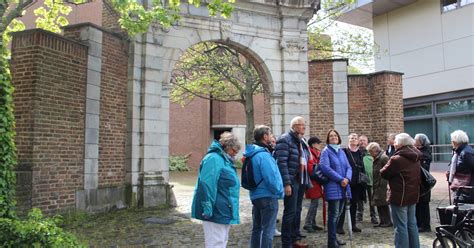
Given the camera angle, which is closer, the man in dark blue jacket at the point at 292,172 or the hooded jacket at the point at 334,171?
the man in dark blue jacket at the point at 292,172

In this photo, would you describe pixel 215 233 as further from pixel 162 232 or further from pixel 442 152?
pixel 442 152

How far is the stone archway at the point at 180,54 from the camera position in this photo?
1020 centimetres

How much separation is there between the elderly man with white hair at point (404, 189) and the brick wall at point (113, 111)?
5.94 meters

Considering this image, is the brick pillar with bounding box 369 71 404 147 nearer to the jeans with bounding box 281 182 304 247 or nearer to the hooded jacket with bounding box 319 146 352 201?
the hooded jacket with bounding box 319 146 352 201

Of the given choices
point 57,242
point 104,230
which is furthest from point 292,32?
point 57,242

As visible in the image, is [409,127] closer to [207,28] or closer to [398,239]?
[207,28]

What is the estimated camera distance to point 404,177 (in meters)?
5.86

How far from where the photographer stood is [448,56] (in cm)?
2212

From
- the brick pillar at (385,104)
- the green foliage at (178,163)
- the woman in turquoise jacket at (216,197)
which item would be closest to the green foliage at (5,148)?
the woman in turquoise jacket at (216,197)

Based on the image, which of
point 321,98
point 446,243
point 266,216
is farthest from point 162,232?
point 321,98

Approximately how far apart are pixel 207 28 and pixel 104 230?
5596mm

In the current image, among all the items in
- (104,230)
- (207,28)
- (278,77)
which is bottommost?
(104,230)

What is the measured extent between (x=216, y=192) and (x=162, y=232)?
11.7 ft

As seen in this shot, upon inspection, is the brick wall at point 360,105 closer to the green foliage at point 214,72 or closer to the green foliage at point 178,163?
the green foliage at point 214,72
